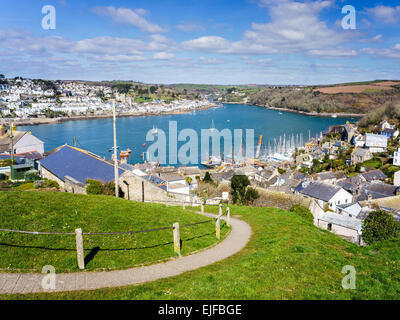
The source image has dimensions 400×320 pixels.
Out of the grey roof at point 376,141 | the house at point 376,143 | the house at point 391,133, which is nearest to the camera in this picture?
the house at point 376,143

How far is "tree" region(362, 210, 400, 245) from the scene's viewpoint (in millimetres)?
18766

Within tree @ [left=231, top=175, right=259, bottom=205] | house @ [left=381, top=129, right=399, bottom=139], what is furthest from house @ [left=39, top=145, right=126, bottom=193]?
house @ [left=381, top=129, right=399, bottom=139]

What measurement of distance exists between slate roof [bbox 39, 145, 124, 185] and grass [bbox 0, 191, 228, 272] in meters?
10.8

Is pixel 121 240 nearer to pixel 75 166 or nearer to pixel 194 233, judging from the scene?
pixel 194 233

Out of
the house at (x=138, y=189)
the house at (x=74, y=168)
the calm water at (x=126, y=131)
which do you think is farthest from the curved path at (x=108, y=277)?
the calm water at (x=126, y=131)

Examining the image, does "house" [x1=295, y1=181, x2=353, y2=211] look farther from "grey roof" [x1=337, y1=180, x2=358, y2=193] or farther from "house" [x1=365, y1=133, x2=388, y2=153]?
"house" [x1=365, y1=133, x2=388, y2=153]

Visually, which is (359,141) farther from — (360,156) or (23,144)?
(23,144)

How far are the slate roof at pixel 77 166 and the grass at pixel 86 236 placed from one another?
1079cm

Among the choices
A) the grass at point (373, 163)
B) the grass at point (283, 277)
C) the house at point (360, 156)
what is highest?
the grass at point (283, 277)

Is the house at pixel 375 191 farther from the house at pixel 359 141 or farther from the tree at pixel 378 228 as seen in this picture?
the house at pixel 359 141

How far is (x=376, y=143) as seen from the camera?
252 feet

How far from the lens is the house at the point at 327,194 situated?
37000mm

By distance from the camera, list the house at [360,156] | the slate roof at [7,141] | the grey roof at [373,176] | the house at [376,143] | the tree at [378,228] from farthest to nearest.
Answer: the house at [376,143]
the house at [360,156]
the grey roof at [373,176]
the slate roof at [7,141]
the tree at [378,228]

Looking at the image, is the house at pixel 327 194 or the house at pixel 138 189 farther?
the house at pixel 327 194
